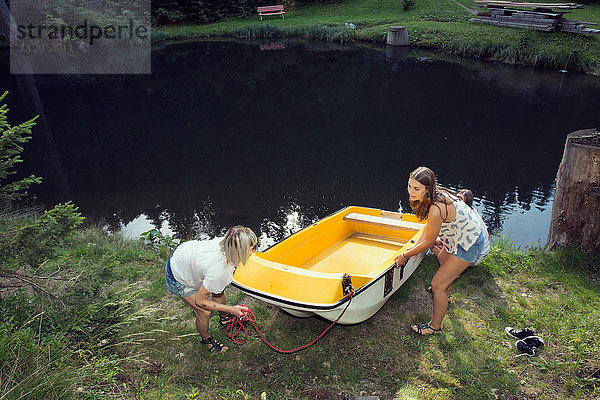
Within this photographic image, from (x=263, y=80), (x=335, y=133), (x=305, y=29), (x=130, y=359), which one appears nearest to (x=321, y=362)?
(x=130, y=359)

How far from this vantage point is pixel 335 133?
13.4 meters

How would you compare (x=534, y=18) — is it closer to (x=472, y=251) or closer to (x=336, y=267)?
(x=336, y=267)

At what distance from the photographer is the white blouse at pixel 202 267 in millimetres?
3701

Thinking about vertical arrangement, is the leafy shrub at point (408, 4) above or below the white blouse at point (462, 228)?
above

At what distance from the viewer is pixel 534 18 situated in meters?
19.4

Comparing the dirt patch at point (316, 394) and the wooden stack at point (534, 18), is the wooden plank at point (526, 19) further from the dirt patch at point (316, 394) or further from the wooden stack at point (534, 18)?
the dirt patch at point (316, 394)

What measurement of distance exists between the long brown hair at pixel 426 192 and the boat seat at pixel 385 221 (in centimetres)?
199

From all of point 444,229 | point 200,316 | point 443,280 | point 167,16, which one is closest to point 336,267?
point 443,280

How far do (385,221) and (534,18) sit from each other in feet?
59.1

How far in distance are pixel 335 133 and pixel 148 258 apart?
8442 mm

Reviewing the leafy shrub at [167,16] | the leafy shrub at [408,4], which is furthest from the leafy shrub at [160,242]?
the leafy shrub at [167,16]

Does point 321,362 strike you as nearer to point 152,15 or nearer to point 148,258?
point 148,258

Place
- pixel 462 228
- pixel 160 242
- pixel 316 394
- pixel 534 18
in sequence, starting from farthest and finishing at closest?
pixel 534 18, pixel 160 242, pixel 462 228, pixel 316 394

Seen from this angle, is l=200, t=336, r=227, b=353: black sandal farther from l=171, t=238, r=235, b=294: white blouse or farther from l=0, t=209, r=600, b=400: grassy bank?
l=171, t=238, r=235, b=294: white blouse
